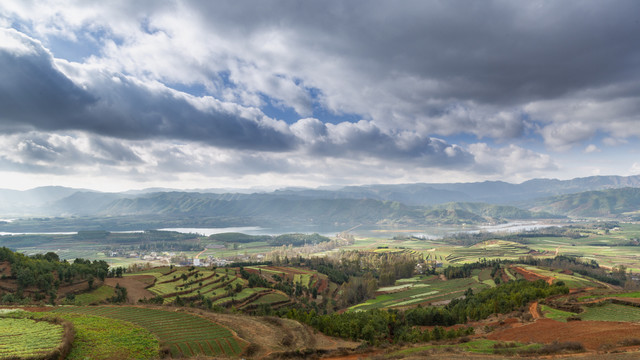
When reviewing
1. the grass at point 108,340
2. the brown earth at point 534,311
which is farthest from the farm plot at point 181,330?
the brown earth at point 534,311

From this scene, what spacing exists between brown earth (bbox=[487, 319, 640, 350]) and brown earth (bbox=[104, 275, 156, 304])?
8889 cm

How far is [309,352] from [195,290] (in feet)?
251

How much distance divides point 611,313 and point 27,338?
7207cm

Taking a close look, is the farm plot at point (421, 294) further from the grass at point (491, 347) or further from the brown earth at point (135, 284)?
the grass at point (491, 347)

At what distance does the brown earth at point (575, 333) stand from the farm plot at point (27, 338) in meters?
47.0

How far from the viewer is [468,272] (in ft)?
483

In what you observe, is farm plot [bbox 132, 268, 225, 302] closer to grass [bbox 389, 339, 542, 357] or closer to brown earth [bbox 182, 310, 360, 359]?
brown earth [bbox 182, 310, 360, 359]

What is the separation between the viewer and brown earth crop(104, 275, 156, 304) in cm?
9050

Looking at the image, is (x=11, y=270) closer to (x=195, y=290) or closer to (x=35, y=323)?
(x=195, y=290)

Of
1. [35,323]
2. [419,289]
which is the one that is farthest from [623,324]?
[419,289]

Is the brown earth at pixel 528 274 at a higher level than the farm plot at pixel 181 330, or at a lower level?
lower

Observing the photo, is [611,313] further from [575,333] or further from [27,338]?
[27,338]

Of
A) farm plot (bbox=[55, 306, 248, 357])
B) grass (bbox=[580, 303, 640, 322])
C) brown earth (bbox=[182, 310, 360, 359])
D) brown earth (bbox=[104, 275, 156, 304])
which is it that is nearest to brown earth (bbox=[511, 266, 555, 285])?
grass (bbox=[580, 303, 640, 322])

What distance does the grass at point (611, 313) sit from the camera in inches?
1664
